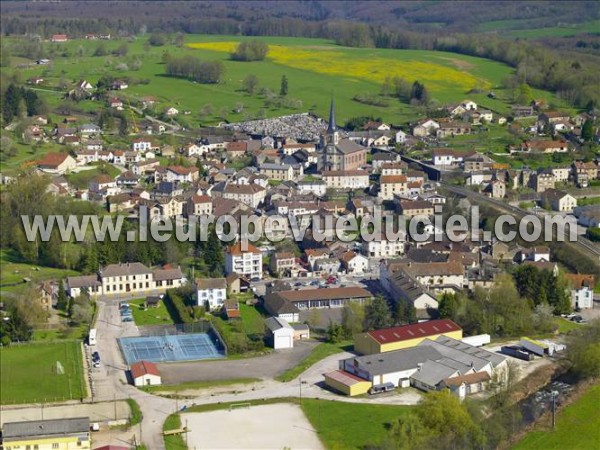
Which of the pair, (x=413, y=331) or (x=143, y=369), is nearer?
(x=143, y=369)

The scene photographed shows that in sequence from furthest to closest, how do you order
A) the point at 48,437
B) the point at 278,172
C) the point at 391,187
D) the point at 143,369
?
1. the point at 278,172
2. the point at 391,187
3. the point at 143,369
4. the point at 48,437

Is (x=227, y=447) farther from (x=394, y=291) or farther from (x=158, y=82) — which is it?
(x=158, y=82)

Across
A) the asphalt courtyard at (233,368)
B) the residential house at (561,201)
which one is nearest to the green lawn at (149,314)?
the asphalt courtyard at (233,368)

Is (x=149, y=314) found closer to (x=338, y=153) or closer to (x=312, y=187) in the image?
(x=312, y=187)

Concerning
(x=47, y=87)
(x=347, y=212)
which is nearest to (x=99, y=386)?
(x=347, y=212)

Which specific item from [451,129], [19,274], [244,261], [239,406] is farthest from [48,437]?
[451,129]

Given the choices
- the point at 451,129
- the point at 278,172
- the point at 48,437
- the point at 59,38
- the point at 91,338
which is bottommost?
the point at 91,338

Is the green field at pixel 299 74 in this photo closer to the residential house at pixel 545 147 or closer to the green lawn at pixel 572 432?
the residential house at pixel 545 147
